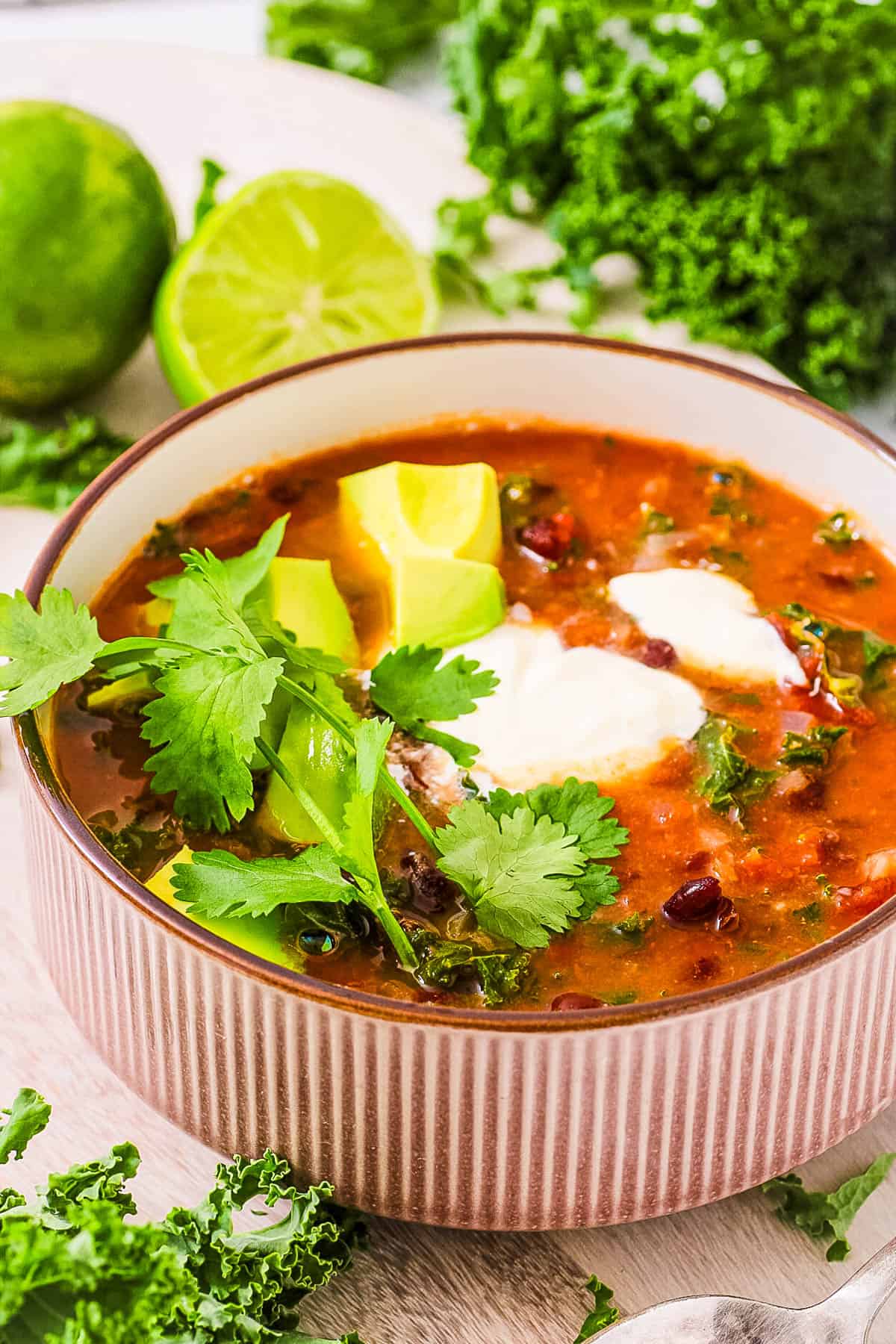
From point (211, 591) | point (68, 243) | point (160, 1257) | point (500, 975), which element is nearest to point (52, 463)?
point (68, 243)

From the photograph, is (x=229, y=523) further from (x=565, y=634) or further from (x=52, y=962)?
(x=52, y=962)

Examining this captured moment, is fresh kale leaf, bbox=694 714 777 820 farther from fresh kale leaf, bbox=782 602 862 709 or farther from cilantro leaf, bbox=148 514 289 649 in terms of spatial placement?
cilantro leaf, bbox=148 514 289 649

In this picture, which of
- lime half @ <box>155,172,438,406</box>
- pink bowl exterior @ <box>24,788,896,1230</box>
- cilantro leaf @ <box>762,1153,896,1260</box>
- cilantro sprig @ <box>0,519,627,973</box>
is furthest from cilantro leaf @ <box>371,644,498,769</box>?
lime half @ <box>155,172,438,406</box>

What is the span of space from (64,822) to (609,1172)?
2.92ft

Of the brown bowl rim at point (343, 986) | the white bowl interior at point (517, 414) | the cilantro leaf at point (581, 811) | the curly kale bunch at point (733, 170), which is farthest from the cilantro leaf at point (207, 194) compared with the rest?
the cilantro leaf at point (581, 811)

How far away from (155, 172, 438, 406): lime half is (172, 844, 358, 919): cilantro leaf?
163 cm

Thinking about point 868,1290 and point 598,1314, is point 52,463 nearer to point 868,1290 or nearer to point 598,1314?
point 598,1314

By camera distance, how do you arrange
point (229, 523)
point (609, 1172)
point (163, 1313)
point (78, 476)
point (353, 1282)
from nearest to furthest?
point (163, 1313) < point (609, 1172) < point (353, 1282) < point (229, 523) < point (78, 476)

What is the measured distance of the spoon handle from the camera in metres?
2.33

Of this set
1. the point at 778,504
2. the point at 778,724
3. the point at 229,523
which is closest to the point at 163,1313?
the point at 778,724

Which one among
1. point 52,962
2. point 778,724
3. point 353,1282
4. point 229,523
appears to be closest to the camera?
point 353,1282

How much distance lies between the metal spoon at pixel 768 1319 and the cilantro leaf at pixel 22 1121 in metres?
0.83

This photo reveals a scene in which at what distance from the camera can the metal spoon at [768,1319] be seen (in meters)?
2.25

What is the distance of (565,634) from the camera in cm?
305
